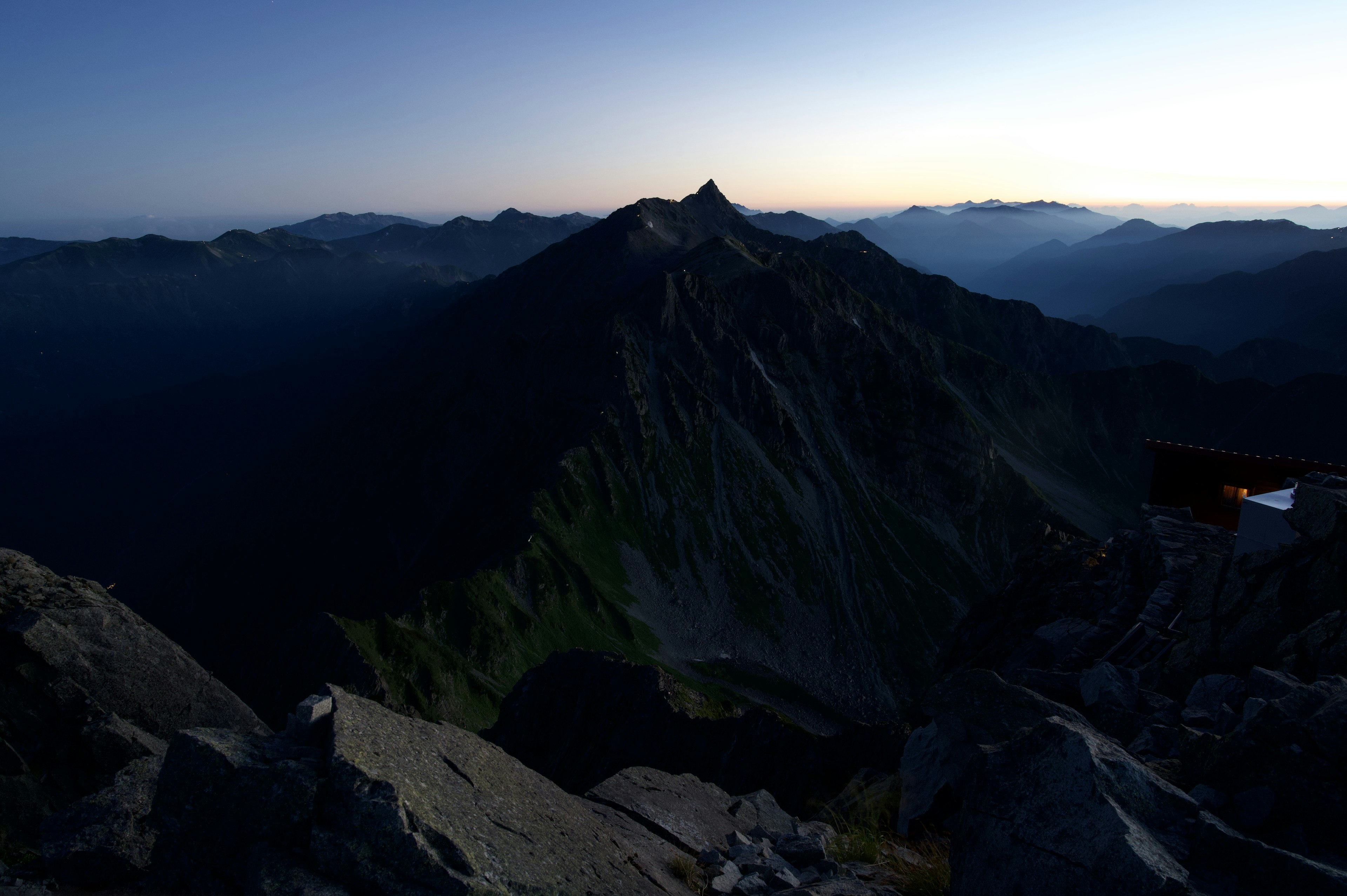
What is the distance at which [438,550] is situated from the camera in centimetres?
14238

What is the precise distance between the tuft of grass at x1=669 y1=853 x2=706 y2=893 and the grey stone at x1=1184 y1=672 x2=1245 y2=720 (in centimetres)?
1143

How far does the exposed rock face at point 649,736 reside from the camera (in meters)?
46.7

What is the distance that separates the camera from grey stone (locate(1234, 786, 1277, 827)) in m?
10.2

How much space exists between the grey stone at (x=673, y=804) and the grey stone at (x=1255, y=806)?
9.62 metres

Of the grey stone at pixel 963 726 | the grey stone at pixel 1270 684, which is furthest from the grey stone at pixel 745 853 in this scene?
the grey stone at pixel 1270 684

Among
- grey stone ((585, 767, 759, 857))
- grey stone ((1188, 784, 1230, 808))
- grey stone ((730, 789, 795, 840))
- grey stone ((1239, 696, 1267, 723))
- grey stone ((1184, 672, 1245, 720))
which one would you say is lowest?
grey stone ((730, 789, 795, 840))

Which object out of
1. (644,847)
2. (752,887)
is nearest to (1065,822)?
(752,887)

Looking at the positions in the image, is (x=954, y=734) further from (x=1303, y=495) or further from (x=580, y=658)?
(x=580, y=658)

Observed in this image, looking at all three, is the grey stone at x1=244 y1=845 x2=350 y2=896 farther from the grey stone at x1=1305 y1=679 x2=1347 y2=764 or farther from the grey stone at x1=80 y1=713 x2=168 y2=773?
the grey stone at x1=1305 y1=679 x2=1347 y2=764

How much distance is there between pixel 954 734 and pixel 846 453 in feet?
548

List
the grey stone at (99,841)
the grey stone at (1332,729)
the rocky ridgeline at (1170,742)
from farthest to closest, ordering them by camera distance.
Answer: the grey stone at (99,841) < the grey stone at (1332,729) < the rocky ridgeline at (1170,742)

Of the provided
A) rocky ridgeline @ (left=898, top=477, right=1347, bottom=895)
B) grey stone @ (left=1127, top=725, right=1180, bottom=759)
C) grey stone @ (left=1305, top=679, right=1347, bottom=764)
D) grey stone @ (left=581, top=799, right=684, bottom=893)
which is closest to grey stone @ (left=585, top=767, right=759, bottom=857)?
grey stone @ (left=581, top=799, right=684, bottom=893)

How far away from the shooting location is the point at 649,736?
61.6 m

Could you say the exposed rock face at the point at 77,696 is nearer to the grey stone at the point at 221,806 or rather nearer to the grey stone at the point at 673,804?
the grey stone at the point at 221,806
